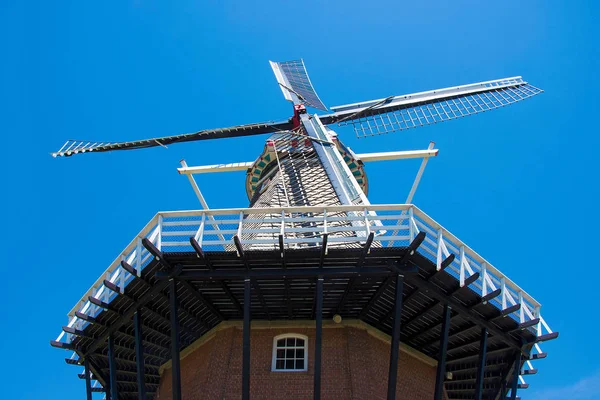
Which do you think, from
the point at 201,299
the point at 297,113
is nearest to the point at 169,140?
the point at 297,113

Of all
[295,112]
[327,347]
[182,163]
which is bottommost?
[327,347]

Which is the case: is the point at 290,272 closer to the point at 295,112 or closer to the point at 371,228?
the point at 371,228

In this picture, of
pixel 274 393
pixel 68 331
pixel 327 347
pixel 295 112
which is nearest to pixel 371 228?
pixel 327 347

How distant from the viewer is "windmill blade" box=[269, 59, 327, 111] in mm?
27922

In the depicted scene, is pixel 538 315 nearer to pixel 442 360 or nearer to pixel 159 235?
pixel 442 360

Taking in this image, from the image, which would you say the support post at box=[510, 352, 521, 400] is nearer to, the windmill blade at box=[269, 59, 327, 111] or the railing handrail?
the railing handrail

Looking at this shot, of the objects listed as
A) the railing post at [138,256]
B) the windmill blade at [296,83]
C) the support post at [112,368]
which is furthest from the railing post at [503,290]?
the windmill blade at [296,83]

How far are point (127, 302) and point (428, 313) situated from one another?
6.68 m

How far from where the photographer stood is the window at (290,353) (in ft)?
46.2

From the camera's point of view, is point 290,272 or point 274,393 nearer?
point 290,272

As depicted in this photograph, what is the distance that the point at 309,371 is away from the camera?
45.2 feet

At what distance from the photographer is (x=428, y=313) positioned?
1420cm

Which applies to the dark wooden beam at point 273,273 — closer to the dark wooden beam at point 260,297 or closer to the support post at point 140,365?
the dark wooden beam at point 260,297

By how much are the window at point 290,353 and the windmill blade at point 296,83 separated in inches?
581
